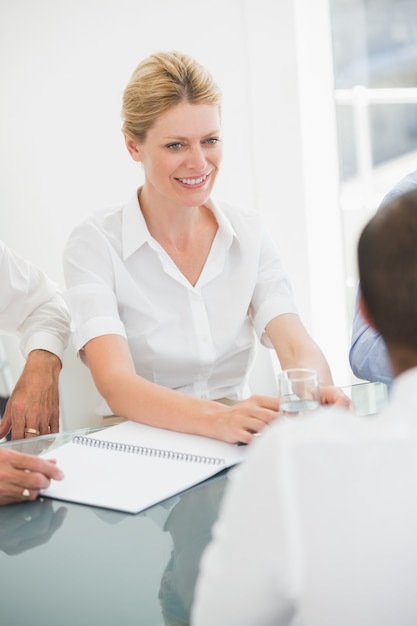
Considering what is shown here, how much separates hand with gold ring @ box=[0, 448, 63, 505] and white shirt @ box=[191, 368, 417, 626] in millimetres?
695

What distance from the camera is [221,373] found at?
220 cm

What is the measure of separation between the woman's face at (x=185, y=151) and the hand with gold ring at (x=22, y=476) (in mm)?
913

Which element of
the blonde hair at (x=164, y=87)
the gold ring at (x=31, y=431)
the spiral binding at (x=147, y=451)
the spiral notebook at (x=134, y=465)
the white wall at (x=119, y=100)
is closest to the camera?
the spiral notebook at (x=134, y=465)

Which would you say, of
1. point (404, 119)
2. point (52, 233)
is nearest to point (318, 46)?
point (52, 233)

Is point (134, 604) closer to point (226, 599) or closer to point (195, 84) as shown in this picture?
point (226, 599)

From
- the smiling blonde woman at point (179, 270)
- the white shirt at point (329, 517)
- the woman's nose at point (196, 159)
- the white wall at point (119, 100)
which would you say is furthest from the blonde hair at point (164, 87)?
the white shirt at point (329, 517)

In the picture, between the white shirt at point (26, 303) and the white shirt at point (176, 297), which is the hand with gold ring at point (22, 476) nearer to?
the white shirt at point (176, 297)

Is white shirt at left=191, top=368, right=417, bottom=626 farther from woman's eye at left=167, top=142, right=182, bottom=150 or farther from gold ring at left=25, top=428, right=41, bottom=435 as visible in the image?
woman's eye at left=167, top=142, right=182, bottom=150

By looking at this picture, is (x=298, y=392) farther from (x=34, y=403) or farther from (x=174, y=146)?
(x=174, y=146)

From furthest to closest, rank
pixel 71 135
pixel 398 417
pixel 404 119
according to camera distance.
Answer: pixel 404 119 < pixel 71 135 < pixel 398 417

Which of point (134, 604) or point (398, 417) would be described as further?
point (134, 604)

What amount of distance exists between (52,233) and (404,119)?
5.24 metres

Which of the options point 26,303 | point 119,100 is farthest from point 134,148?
point 119,100

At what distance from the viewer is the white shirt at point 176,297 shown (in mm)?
2107
